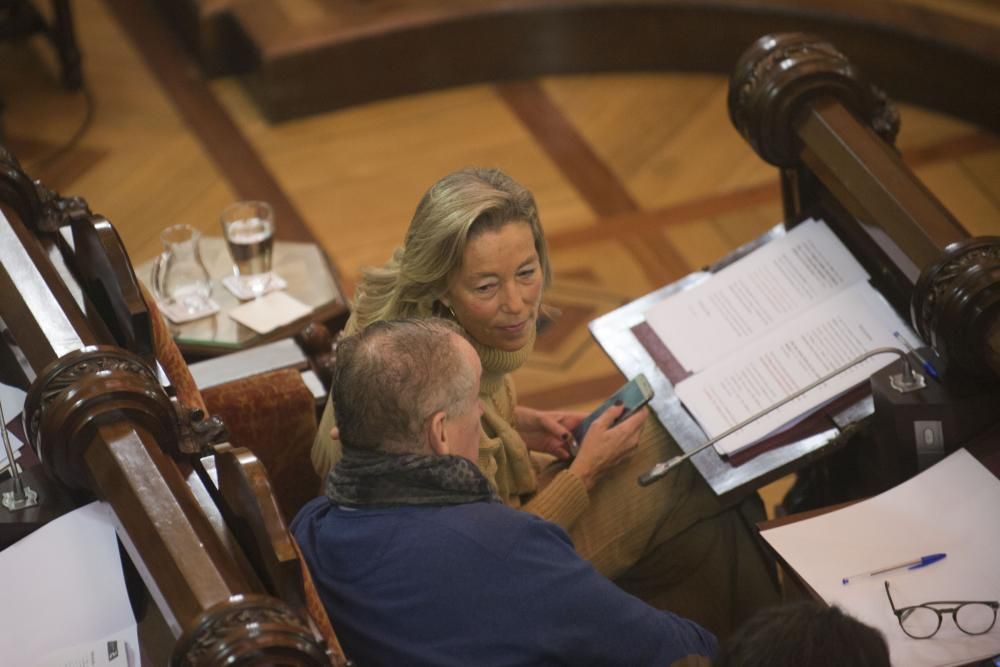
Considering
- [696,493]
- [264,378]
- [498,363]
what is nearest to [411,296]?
[498,363]

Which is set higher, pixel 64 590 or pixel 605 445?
pixel 64 590

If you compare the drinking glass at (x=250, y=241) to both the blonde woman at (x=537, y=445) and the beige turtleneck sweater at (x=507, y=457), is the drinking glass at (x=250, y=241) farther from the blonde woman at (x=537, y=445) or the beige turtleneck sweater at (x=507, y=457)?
the beige turtleneck sweater at (x=507, y=457)

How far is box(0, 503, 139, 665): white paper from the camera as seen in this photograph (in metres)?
1.72

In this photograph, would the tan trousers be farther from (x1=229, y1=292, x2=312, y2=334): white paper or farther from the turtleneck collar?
(x1=229, y1=292, x2=312, y2=334): white paper

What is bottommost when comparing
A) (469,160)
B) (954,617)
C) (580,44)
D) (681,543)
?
(469,160)

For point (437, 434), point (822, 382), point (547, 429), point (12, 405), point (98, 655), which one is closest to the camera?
point (98, 655)

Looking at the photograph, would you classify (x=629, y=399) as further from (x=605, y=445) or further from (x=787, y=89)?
(x=787, y=89)

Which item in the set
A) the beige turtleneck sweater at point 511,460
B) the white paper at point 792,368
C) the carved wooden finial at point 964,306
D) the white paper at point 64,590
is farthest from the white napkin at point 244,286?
the carved wooden finial at point 964,306

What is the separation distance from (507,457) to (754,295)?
1.80ft

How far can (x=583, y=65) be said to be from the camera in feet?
16.9

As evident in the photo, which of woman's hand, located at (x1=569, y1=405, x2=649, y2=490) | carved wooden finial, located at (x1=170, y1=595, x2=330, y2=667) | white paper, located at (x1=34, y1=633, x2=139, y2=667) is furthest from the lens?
woman's hand, located at (x1=569, y1=405, x2=649, y2=490)

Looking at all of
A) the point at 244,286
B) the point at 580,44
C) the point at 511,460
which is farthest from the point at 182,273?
the point at 580,44

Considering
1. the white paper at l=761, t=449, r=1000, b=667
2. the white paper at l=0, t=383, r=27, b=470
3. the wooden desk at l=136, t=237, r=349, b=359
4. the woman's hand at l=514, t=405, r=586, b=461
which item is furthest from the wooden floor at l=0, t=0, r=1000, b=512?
the white paper at l=0, t=383, r=27, b=470

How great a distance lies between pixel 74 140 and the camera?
4.80 m
